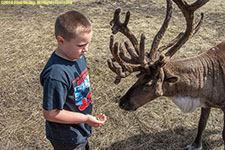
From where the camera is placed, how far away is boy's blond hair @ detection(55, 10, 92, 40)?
1.84 meters

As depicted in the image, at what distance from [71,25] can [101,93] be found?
2.47m

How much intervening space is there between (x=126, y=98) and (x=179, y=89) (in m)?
0.57

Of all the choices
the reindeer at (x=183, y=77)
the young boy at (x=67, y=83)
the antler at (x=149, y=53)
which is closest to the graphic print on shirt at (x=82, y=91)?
the young boy at (x=67, y=83)

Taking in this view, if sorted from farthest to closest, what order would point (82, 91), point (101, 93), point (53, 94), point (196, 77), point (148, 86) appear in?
point (101, 93), point (196, 77), point (148, 86), point (82, 91), point (53, 94)

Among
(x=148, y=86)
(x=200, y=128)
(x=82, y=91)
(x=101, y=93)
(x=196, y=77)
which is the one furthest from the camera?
(x=101, y=93)

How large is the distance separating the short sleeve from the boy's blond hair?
35 centimetres

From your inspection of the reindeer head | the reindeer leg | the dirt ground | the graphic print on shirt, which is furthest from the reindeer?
the dirt ground

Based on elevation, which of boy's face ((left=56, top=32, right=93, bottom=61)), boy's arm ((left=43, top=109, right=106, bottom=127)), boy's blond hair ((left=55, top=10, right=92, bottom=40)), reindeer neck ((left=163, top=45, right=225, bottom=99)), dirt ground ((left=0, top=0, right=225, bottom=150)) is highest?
boy's blond hair ((left=55, top=10, right=92, bottom=40))

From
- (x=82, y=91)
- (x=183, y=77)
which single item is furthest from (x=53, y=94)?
(x=183, y=77)

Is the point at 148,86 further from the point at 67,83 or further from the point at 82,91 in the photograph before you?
the point at 67,83

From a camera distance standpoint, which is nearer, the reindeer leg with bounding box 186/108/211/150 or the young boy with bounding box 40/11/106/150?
the young boy with bounding box 40/11/106/150

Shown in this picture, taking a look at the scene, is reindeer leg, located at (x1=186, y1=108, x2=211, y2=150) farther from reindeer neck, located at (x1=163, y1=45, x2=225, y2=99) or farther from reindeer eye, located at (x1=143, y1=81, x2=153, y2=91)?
reindeer eye, located at (x1=143, y1=81, x2=153, y2=91)

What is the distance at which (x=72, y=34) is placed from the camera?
184 cm

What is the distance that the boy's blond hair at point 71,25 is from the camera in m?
1.84
